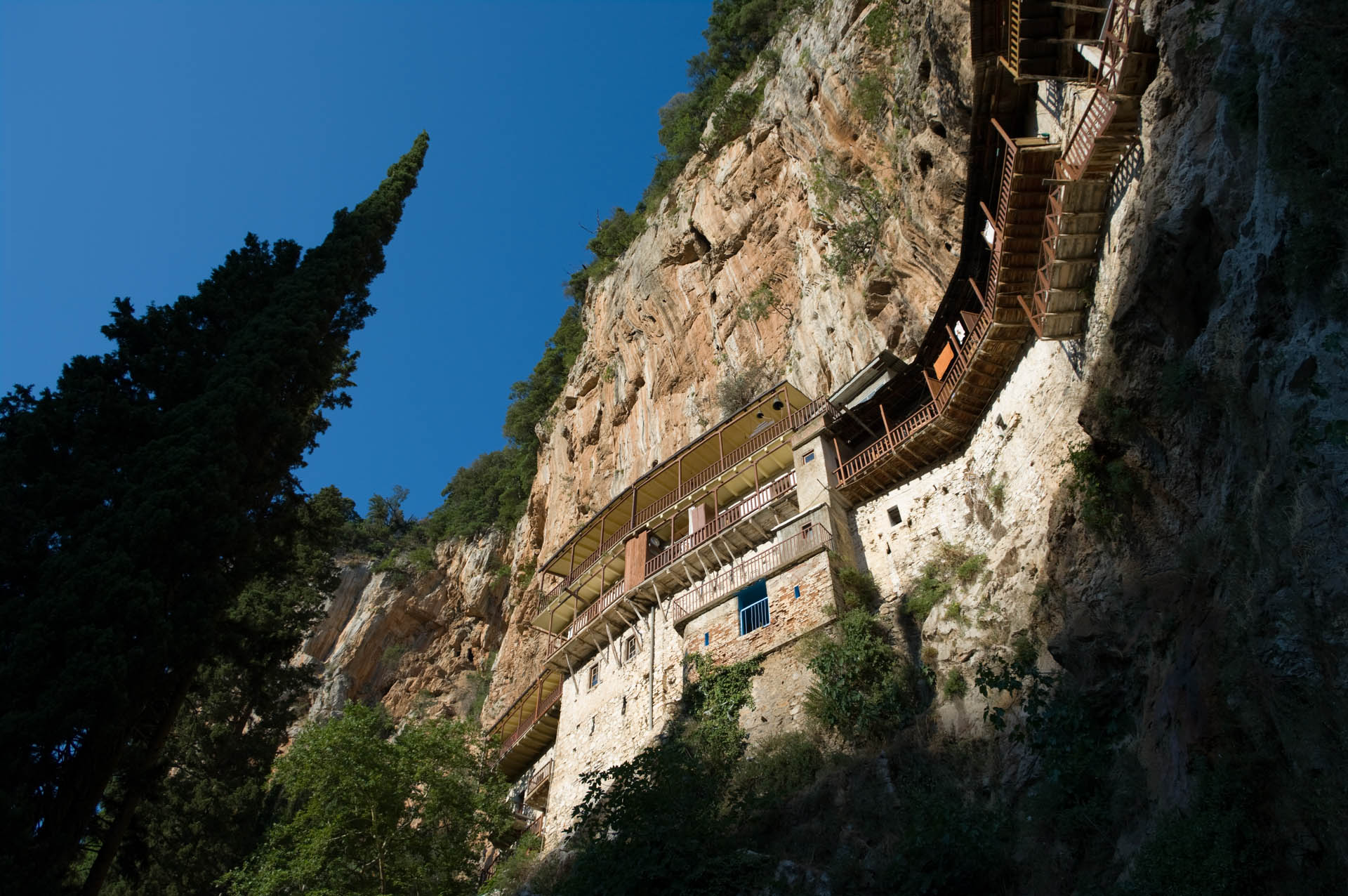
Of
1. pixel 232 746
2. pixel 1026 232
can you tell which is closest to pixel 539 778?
pixel 232 746

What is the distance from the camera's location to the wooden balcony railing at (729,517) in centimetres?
2220

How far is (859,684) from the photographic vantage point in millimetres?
16266

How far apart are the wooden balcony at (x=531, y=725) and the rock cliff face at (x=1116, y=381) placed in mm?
4460

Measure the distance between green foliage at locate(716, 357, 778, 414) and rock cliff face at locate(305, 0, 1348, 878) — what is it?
26cm

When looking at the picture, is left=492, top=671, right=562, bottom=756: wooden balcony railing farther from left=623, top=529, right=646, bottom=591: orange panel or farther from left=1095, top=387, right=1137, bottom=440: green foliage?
left=1095, top=387, right=1137, bottom=440: green foliage

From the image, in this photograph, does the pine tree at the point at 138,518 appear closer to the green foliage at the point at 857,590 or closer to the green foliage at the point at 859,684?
the green foliage at the point at 859,684

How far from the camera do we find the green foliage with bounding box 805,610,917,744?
50.5 ft

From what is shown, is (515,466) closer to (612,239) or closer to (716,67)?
(612,239)

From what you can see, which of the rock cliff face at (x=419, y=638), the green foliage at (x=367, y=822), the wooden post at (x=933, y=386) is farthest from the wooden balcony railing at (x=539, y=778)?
the wooden post at (x=933, y=386)

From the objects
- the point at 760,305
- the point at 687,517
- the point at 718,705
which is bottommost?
the point at 718,705

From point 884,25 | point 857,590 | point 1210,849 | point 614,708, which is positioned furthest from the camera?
point 884,25

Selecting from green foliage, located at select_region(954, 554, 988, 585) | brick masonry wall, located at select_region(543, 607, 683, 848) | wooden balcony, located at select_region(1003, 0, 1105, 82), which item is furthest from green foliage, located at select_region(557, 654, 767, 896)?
wooden balcony, located at select_region(1003, 0, 1105, 82)

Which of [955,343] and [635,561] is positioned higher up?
[955,343]

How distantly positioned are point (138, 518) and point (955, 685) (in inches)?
495
